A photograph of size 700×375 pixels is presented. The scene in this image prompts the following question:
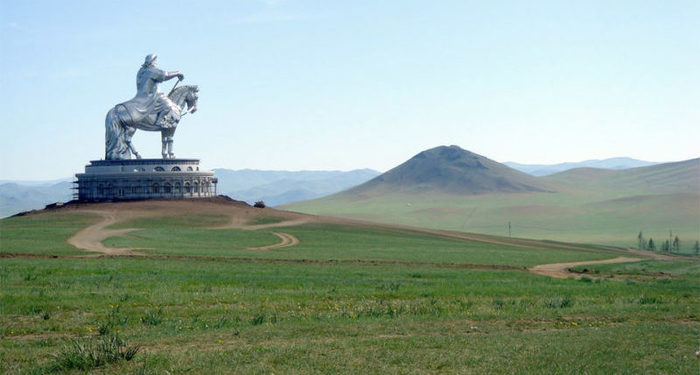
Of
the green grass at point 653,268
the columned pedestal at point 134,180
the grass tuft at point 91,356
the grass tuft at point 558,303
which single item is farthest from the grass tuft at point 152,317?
the columned pedestal at point 134,180

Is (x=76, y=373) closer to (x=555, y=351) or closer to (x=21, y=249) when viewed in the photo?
(x=555, y=351)

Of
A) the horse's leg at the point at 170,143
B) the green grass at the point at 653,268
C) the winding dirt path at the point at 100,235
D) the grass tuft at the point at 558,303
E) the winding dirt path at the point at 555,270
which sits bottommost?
the green grass at the point at 653,268

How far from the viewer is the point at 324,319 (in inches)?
818

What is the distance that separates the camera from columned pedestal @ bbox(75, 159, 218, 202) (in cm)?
8606

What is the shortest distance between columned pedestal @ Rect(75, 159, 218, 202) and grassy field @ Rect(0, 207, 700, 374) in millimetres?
44826

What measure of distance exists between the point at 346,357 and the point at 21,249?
3704 cm

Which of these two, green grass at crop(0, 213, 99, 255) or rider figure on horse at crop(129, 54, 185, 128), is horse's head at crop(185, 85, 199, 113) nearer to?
rider figure on horse at crop(129, 54, 185, 128)

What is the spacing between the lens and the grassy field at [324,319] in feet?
50.0

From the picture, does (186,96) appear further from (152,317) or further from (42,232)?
(152,317)

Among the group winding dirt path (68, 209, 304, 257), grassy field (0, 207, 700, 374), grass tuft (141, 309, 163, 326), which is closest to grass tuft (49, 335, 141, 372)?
grassy field (0, 207, 700, 374)

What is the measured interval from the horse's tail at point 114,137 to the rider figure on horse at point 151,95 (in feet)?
8.00

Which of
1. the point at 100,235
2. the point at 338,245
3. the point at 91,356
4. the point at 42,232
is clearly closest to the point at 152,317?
the point at 91,356

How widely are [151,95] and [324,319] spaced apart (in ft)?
242

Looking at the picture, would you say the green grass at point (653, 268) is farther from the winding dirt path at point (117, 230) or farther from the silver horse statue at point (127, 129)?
the silver horse statue at point (127, 129)
